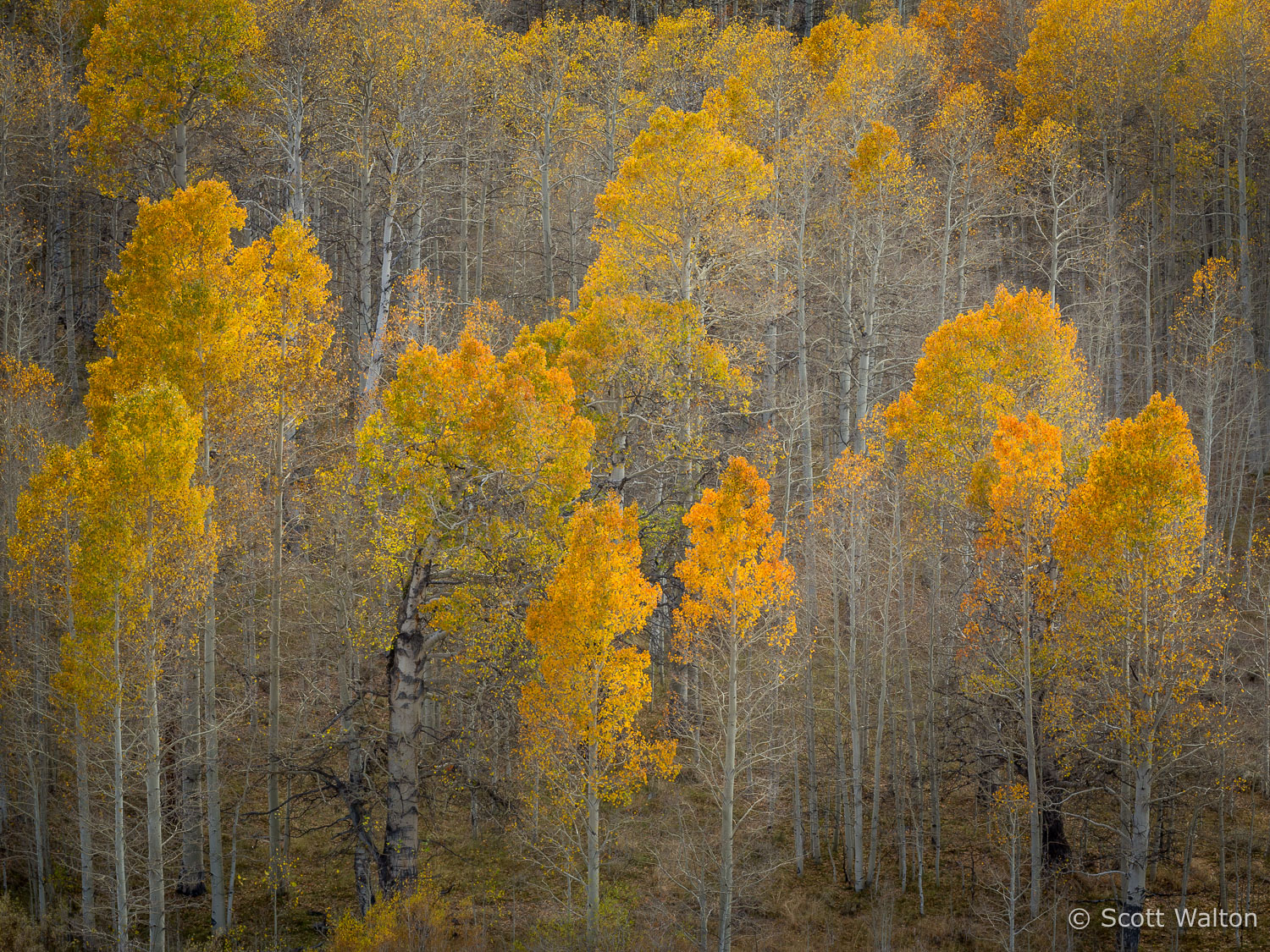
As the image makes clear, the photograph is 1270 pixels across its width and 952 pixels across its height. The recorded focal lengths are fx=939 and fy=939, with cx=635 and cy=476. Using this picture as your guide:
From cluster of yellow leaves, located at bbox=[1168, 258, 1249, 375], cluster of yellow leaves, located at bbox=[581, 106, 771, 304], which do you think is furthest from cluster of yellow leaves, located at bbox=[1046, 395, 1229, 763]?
cluster of yellow leaves, located at bbox=[1168, 258, 1249, 375]

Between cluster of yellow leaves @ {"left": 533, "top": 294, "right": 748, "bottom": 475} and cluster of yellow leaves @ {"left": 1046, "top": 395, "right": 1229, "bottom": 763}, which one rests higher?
cluster of yellow leaves @ {"left": 533, "top": 294, "right": 748, "bottom": 475}

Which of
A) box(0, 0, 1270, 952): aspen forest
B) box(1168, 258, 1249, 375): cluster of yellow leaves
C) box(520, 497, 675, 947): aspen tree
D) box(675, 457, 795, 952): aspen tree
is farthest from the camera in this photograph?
box(1168, 258, 1249, 375): cluster of yellow leaves

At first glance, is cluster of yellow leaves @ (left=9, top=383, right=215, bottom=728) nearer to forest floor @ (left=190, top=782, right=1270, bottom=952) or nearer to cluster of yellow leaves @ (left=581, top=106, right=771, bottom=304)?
forest floor @ (left=190, top=782, right=1270, bottom=952)

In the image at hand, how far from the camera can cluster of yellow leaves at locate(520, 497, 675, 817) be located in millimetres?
12938

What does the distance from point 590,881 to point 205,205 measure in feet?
40.2

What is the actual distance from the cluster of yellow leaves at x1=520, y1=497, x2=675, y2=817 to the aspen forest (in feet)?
0.21

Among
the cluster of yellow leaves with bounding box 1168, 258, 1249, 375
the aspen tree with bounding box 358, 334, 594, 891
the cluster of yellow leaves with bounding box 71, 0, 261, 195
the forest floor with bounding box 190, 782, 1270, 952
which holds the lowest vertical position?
the forest floor with bounding box 190, 782, 1270, 952

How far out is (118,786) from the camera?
13094 millimetres

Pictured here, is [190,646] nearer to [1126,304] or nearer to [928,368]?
[928,368]

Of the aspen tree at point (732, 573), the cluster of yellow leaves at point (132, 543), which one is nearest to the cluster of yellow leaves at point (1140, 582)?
the aspen tree at point (732, 573)

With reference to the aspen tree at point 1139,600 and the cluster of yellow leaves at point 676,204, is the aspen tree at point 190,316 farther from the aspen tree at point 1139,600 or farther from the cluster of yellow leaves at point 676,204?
the aspen tree at point 1139,600

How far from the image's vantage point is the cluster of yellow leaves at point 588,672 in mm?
12938

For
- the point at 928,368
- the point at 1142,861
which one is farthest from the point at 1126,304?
the point at 1142,861

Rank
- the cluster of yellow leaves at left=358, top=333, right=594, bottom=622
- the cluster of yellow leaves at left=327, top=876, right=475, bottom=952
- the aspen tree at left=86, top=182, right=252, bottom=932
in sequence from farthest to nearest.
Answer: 1. the aspen tree at left=86, top=182, right=252, bottom=932
2. the cluster of yellow leaves at left=358, top=333, right=594, bottom=622
3. the cluster of yellow leaves at left=327, top=876, right=475, bottom=952
